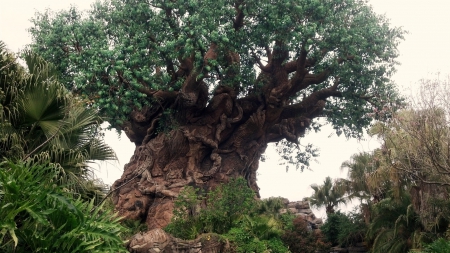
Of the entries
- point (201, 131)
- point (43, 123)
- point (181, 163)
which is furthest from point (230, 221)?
point (43, 123)

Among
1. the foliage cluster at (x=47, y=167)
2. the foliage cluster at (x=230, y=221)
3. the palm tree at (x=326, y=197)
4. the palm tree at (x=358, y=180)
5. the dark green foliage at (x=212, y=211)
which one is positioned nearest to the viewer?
the foliage cluster at (x=47, y=167)

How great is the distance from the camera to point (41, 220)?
555 cm

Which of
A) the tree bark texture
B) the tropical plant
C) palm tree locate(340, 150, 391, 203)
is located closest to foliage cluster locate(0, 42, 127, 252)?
the tree bark texture

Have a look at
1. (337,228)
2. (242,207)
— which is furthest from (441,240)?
(337,228)

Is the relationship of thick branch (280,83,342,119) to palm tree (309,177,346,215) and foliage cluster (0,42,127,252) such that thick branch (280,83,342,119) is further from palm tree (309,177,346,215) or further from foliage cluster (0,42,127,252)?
foliage cluster (0,42,127,252)

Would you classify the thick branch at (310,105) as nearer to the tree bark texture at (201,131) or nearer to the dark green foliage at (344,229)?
the tree bark texture at (201,131)

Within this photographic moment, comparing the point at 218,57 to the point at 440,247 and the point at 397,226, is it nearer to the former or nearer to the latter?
the point at 397,226

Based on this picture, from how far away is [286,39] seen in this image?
1364cm

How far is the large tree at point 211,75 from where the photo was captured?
1285 centimetres

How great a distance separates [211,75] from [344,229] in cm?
839

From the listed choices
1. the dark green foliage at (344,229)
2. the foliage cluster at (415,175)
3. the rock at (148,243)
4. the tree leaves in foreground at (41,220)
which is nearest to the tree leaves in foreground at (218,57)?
the foliage cluster at (415,175)

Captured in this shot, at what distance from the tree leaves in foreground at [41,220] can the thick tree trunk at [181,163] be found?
8.72m

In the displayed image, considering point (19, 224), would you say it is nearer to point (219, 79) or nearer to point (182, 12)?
point (182, 12)

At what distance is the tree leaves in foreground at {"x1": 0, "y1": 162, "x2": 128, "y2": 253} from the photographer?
5.56m
